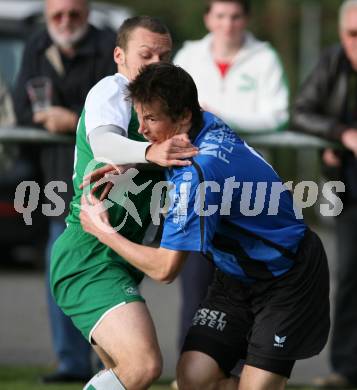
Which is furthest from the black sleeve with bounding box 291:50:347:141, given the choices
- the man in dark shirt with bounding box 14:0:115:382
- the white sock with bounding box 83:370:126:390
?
the white sock with bounding box 83:370:126:390

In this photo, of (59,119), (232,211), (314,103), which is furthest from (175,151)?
(314,103)

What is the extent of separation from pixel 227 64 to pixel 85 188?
95.6 inches

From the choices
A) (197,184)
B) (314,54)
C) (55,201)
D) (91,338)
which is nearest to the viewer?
(197,184)

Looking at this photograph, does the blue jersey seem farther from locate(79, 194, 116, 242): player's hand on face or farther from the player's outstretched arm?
locate(79, 194, 116, 242): player's hand on face

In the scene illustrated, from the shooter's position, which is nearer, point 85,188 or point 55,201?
point 85,188

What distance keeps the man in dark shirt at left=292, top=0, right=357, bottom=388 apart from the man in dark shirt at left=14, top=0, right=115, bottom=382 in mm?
1306

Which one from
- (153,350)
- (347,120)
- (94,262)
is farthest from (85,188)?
(347,120)

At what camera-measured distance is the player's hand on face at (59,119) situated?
791cm

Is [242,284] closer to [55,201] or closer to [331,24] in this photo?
[55,201]

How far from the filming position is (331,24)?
83.4ft

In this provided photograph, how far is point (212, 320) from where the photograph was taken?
243 inches

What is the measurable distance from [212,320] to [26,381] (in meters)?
2.14

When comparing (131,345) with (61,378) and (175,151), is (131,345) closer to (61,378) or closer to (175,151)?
(175,151)

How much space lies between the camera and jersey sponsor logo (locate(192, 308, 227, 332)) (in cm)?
613
